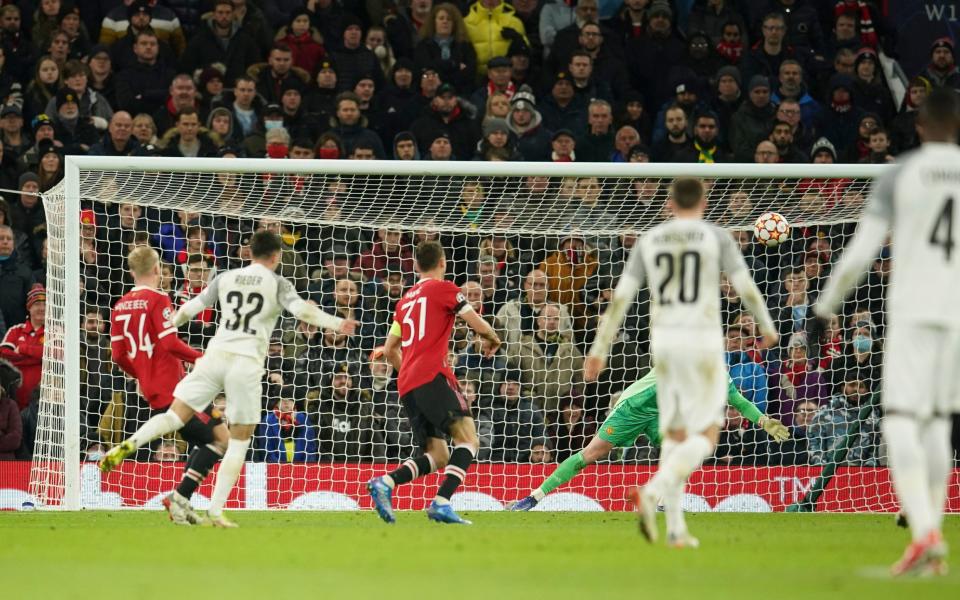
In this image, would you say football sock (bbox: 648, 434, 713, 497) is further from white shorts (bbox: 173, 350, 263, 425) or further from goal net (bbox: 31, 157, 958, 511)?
goal net (bbox: 31, 157, 958, 511)

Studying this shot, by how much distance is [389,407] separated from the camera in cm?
1437

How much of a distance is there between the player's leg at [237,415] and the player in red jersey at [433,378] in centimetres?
110

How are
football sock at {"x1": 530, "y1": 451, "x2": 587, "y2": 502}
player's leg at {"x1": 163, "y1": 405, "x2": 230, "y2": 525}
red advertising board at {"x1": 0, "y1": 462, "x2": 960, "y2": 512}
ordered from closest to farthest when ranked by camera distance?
player's leg at {"x1": 163, "y1": 405, "x2": 230, "y2": 525}
football sock at {"x1": 530, "y1": 451, "x2": 587, "y2": 502}
red advertising board at {"x1": 0, "y1": 462, "x2": 960, "y2": 512}

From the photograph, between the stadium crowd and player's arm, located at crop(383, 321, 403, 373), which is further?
the stadium crowd

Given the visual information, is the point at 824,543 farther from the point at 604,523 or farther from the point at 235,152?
the point at 235,152

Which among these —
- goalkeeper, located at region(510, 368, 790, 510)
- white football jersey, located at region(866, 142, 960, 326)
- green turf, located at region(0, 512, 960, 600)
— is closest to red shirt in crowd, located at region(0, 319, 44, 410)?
green turf, located at region(0, 512, 960, 600)

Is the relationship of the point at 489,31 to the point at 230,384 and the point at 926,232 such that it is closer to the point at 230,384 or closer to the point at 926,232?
the point at 230,384

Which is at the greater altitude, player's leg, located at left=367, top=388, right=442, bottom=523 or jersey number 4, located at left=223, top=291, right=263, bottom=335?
jersey number 4, located at left=223, top=291, right=263, bottom=335

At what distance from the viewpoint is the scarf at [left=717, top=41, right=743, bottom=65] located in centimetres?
1759

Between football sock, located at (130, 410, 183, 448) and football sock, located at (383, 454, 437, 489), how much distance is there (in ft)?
5.06

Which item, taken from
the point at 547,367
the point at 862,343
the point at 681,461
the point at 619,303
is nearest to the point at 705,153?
the point at 862,343

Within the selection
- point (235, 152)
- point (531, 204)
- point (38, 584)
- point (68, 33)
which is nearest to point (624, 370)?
point (531, 204)

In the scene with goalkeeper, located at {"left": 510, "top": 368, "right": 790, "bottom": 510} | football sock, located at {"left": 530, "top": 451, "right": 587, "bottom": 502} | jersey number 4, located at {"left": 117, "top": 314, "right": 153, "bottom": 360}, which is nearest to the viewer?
jersey number 4, located at {"left": 117, "top": 314, "right": 153, "bottom": 360}

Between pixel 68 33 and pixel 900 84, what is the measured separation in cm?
1021
